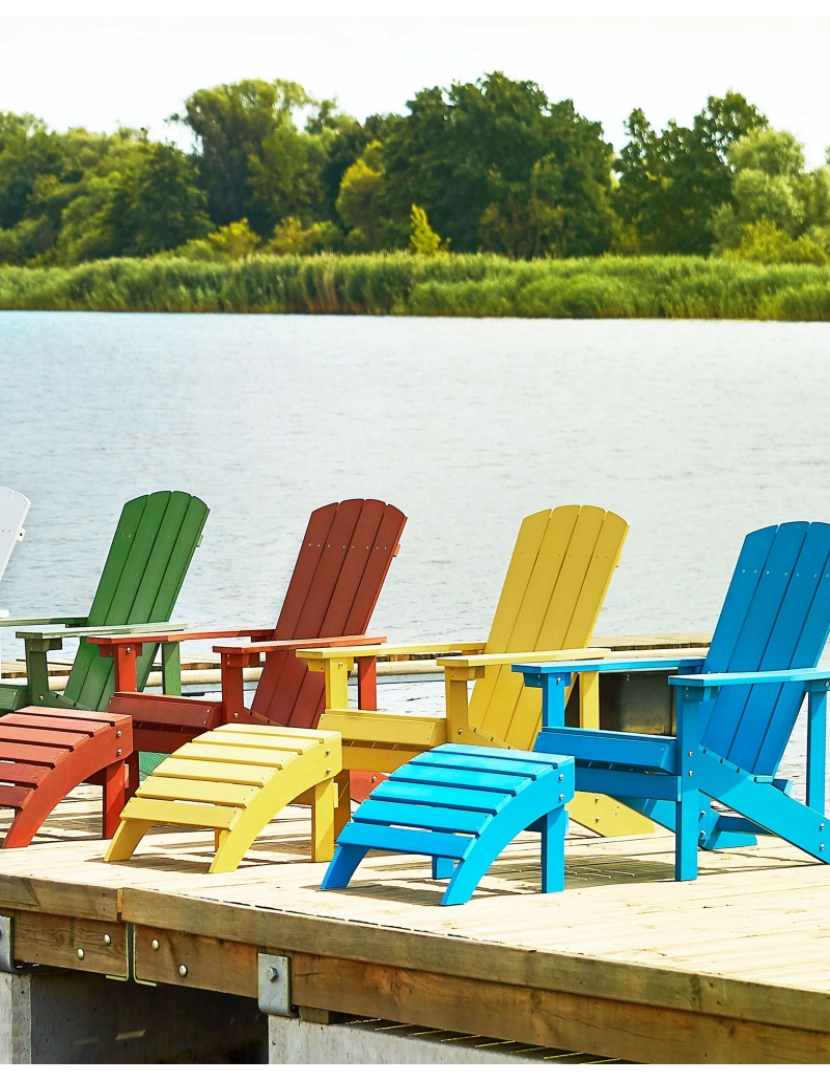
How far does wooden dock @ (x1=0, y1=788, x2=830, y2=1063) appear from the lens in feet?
9.75

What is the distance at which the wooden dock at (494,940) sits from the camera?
9.75 ft

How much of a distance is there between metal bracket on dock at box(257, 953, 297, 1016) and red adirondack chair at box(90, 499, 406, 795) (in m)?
1.21

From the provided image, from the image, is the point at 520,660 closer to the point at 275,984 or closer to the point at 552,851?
the point at 552,851

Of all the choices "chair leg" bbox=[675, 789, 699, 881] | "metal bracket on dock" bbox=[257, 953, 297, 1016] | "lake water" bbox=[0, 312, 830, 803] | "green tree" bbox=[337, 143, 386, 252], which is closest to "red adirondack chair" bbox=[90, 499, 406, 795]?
"chair leg" bbox=[675, 789, 699, 881]

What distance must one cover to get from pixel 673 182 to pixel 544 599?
69.8ft

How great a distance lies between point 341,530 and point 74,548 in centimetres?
1656

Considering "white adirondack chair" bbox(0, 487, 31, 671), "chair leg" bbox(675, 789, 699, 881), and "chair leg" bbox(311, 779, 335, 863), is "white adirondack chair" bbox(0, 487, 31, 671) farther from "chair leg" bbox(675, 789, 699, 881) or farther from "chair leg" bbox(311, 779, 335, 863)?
"chair leg" bbox(675, 789, 699, 881)

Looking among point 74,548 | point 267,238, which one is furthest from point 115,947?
point 267,238

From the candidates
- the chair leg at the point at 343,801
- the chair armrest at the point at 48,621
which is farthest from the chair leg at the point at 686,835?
the chair armrest at the point at 48,621

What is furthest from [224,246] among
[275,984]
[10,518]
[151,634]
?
[275,984]

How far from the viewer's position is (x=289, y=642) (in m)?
4.73

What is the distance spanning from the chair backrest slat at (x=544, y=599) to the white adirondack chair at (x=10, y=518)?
1.71 metres

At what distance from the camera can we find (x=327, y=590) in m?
5.11

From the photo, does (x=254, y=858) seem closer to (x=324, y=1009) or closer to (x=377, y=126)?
(x=324, y=1009)
